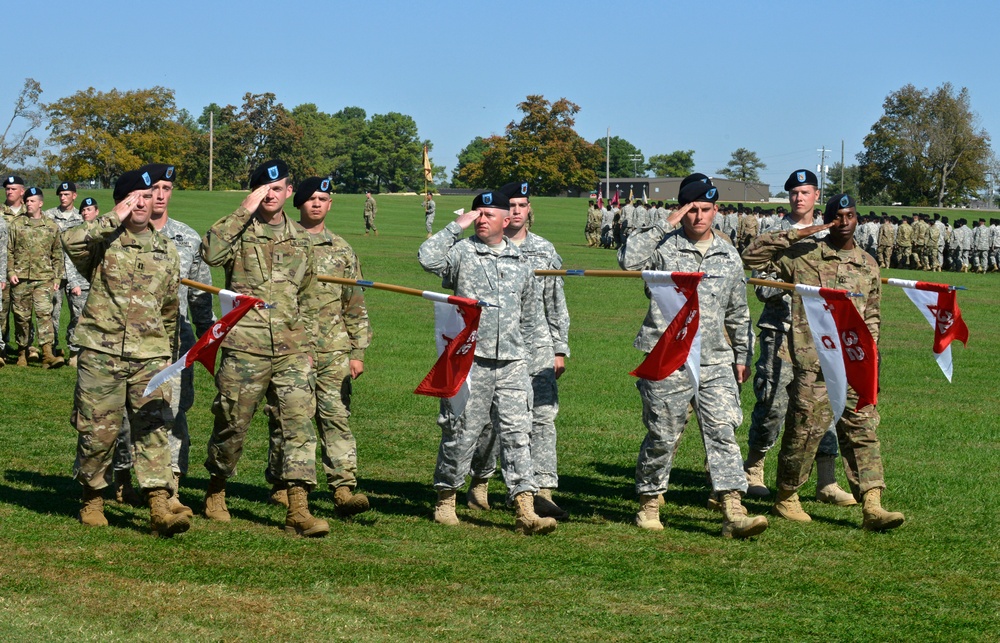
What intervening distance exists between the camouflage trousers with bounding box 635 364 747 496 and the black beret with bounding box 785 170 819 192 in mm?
1855

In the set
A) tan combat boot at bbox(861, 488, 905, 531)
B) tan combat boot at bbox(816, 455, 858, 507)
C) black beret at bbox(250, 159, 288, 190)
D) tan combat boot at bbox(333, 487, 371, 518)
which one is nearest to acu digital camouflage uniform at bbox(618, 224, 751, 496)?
tan combat boot at bbox(861, 488, 905, 531)

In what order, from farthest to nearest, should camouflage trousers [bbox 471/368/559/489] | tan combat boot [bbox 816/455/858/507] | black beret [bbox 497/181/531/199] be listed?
1. tan combat boot [bbox 816/455/858/507]
2. black beret [bbox 497/181/531/199]
3. camouflage trousers [bbox 471/368/559/489]

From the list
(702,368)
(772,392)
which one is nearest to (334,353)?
(702,368)

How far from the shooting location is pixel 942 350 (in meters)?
8.65

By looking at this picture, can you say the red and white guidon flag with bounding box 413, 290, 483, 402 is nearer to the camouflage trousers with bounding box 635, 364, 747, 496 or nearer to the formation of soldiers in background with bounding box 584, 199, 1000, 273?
the camouflage trousers with bounding box 635, 364, 747, 496

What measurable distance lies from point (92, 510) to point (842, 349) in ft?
16.9

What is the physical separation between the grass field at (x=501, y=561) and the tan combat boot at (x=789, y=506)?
0.60ft

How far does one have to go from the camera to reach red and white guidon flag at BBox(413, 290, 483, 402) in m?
8.37

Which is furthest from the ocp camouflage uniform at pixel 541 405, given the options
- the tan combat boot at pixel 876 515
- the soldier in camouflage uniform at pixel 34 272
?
the soldier in camouflage uniform at pixel 34 272

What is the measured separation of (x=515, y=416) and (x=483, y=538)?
87cm

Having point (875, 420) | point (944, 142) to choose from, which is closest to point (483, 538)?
point (875, 420)

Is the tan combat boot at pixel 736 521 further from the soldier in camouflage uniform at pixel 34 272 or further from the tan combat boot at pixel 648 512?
the soldier in camouflage uniform at pixel 34 272

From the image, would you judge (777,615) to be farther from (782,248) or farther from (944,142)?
(944,142)

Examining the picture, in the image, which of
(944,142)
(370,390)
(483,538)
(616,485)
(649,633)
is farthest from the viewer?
(944,142)
